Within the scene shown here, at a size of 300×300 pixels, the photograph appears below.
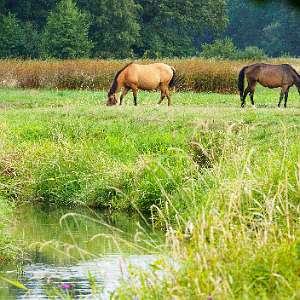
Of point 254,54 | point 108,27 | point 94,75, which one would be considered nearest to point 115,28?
point 108,27

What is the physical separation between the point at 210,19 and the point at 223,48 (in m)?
4.57

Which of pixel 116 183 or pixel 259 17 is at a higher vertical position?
pixel 259 17

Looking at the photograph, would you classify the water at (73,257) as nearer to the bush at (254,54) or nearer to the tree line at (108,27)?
the bush at (254,54)

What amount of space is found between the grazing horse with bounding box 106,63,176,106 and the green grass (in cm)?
204

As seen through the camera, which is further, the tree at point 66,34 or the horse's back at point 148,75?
the tree at point 66,34

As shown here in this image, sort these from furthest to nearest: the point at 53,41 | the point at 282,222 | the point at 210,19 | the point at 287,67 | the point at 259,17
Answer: the point at 210,19 → the point at 53,41 → the point at 287,67 → the point at 282,222 → the point at 259,17

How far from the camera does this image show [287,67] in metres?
24.5

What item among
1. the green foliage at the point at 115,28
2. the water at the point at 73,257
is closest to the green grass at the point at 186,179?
the water at the point at 73,257

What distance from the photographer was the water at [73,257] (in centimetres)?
901

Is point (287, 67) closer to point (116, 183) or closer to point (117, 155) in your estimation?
point (117, 155)

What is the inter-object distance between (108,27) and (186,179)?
1685 inches

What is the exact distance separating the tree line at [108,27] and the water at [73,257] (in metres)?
33.1

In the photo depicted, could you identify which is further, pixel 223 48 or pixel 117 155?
pixel 223 48

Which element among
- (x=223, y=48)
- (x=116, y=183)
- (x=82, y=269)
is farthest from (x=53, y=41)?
(x=82, y=269)
